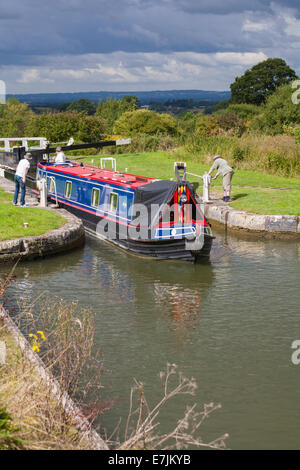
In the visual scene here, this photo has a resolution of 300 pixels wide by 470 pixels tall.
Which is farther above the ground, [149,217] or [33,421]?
[149,217]

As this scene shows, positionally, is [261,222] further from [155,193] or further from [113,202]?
[113,202]

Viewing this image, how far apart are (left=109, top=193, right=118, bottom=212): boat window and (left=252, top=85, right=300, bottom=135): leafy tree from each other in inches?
815


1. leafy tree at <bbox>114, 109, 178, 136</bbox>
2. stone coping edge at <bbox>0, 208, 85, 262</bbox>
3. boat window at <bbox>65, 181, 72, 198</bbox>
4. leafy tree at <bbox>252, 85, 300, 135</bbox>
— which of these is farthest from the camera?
leafy tree at <bbox>114, 109, 178, 136</bbox>

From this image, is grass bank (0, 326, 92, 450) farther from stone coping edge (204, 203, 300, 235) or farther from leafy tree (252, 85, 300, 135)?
leafy tree (252, 85, 300, 135)

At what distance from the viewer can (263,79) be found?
247 feet

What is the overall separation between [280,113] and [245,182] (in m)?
18.2

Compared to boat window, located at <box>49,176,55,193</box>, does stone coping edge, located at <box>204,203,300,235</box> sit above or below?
below

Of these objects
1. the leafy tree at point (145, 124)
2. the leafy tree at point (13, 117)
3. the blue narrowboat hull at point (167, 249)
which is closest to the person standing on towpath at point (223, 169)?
the blue narrowboat hull at point (167, 249)

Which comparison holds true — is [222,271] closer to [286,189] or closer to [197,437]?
[197,437]

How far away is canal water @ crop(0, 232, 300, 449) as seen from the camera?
5654 mm

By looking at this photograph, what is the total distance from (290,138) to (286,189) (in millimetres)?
5726

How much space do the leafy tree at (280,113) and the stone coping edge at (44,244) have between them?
22.0 m

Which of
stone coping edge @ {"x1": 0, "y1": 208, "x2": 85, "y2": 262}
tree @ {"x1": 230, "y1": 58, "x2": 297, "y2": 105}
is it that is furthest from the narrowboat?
tree @ {"x1": 230, "y1": 58, "x2": 297, "y2": 105}

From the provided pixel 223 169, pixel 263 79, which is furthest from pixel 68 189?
pixel 263 79
